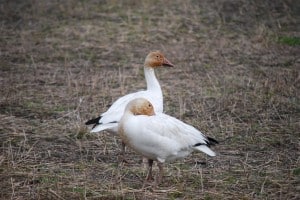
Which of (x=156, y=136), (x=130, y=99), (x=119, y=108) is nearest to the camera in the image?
(x=156, y=136)

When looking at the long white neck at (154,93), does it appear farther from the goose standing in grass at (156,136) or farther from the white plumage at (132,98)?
the goose standing in grass at (156,136)

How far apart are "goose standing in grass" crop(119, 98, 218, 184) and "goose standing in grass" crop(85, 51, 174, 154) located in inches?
20.4

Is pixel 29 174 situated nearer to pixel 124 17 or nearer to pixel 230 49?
pixel 230 49

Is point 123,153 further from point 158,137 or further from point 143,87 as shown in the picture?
point 143,87

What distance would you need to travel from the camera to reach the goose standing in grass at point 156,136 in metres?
5.88

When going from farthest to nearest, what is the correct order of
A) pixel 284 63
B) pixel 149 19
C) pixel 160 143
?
pixel 149 19, pixel 284 63, pixel 160 143

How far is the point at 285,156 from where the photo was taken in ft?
22.4

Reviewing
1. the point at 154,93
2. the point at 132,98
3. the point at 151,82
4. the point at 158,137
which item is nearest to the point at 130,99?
the point at 132,98

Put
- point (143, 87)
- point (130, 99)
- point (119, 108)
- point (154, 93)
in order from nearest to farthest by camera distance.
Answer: point (119, 108)
point (130, 99)
point (154, 93)
point (143, 87)

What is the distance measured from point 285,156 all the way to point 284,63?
13.5 ft

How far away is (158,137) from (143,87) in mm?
3851

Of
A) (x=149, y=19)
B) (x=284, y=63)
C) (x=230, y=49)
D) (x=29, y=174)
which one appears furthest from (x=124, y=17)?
(x=29, y=174)

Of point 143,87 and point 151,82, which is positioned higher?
point 151,82

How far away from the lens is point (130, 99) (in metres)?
7.11
